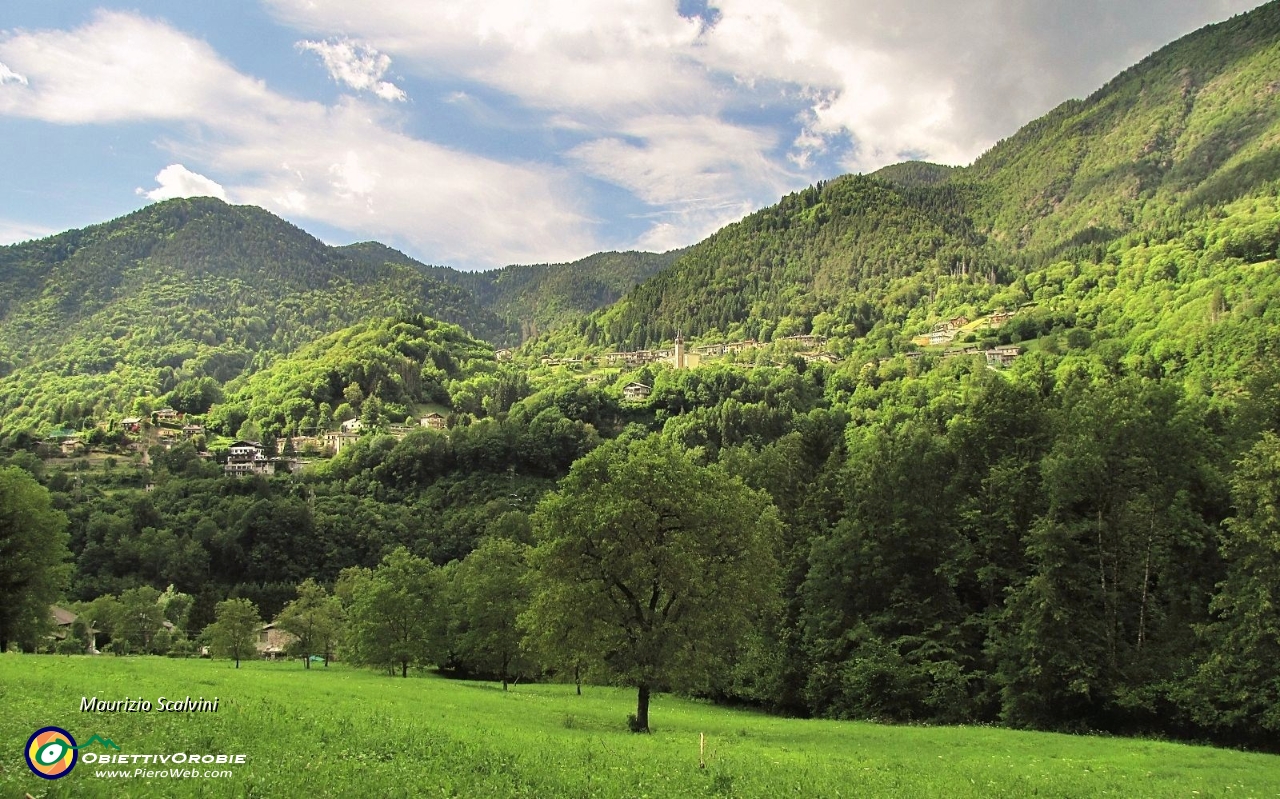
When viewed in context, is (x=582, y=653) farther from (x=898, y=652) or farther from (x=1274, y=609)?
(x=1274, y=609)

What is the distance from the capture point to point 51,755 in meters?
9.81

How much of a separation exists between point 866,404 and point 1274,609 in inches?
4232

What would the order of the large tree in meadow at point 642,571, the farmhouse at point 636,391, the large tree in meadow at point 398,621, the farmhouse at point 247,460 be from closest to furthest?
the large tree in meadow at point 642,571
the large tree in meadow at point 398,621
the farmhouse at point 247,460
the farmhouse at point 636,391

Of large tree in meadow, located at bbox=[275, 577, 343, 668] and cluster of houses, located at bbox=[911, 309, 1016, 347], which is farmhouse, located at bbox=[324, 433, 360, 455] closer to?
large tree in meadow, located at bbox=[275, 577, 343, 668]

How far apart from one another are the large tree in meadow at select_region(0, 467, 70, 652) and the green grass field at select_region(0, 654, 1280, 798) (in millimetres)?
18016

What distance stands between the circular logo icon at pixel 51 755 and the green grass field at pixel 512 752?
14 centimetres

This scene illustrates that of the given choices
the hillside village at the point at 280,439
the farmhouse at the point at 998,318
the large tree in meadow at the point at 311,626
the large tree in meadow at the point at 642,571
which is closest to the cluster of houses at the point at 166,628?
the large tree in meadow at the point at 311,626

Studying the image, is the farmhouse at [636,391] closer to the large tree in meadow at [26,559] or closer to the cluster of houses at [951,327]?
the cluster of houses at [951,327]

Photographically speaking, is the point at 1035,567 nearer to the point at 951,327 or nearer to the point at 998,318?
the point at 998,318

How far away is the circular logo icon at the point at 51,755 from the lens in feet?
31.4

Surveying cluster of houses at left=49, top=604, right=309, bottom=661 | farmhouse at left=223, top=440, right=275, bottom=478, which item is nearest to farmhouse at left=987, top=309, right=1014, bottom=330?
cluster of houses at left=49, top=604, right=309, bottom=661

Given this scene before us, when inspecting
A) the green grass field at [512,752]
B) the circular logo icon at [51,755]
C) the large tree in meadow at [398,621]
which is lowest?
the large tree in meadow at [398,621]

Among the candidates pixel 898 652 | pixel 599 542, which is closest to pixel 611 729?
pixel 599 542

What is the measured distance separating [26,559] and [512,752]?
127ft
